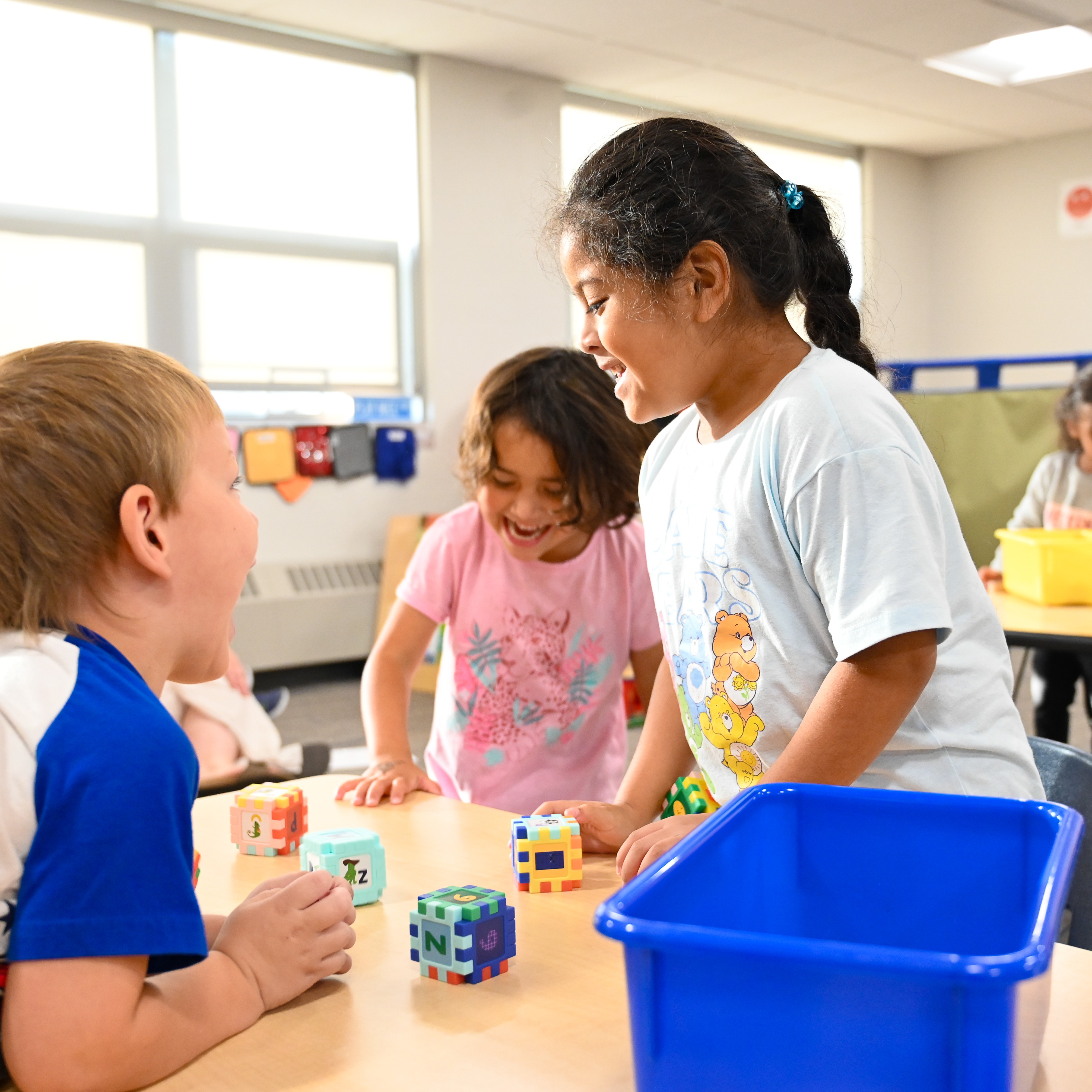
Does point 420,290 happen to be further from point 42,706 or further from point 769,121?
point 42,706

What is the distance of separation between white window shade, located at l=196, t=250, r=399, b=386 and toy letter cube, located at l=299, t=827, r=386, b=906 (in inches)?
170

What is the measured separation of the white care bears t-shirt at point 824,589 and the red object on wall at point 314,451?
4254 millimetres

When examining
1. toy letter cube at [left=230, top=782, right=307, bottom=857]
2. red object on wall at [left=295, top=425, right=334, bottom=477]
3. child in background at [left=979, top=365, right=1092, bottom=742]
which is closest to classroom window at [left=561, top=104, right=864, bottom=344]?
child in background at [left=979, top=365, right=1092, bottom=742]

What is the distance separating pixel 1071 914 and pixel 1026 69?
6.07m

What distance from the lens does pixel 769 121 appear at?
22.3ft

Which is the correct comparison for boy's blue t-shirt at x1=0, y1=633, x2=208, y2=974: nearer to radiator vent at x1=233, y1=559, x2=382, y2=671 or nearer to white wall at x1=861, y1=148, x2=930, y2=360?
radiator vent at x1=233, y1=559, x2=382, y2=671

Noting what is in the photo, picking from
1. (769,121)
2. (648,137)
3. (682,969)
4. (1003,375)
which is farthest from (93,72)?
(1003,375)

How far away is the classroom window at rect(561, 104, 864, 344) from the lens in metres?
6.04

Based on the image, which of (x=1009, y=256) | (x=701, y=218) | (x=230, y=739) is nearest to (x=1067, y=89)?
(x=1009, y=256)

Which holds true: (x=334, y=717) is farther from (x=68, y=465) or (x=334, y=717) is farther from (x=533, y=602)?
(x=68, y=465)

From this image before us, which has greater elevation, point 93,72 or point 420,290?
point 93,72

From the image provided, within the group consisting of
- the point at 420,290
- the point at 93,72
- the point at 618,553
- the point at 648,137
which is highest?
the point at 93,72

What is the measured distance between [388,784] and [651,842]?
0.42m

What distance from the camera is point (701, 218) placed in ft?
3.43
